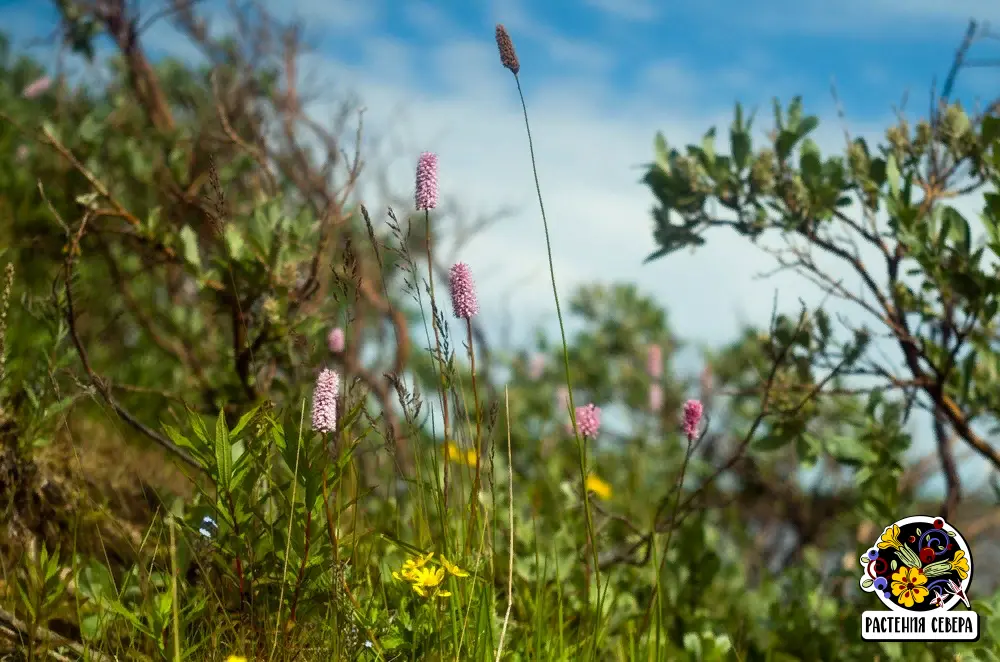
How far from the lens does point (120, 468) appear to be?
3496 millimetres

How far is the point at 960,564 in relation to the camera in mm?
2863

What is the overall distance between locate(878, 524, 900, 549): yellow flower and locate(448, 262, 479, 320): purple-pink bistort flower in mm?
1621

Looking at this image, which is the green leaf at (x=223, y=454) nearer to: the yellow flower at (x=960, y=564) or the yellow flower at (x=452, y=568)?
the yellow flower at (x=452, y=568)

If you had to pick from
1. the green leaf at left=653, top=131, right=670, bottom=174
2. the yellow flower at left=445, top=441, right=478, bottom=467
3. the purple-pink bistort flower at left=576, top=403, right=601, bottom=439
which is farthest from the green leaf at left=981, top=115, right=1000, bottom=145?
the yellow flower at left=445, top=441, right=478, bottom=467

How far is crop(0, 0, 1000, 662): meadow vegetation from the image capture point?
2160 mm

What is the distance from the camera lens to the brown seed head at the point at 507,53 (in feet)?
7.01

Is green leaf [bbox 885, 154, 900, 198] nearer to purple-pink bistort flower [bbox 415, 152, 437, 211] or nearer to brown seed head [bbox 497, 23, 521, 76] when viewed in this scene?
brown seed head [bbox 497, 23, 521, 76]

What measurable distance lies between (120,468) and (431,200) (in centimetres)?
197

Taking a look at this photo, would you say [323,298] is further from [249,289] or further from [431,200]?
[431,200]

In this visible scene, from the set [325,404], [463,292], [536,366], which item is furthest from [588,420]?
[536,366]

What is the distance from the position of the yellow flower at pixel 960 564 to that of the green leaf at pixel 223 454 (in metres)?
2.06

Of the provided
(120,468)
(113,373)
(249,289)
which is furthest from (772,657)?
(113,373)

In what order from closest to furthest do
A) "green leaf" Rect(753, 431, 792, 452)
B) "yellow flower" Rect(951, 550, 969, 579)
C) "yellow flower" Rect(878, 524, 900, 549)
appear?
"yellow flower" Rect(951, 550, 969, 579), "yellow flower" Rect(878, 524, 900, 549), "green leaf" Rect(753, 431, 792, 452)

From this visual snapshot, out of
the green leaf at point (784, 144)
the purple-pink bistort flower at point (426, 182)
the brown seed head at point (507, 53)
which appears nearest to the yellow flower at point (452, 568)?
the purple-pink bistort flower at point (426, 182)
